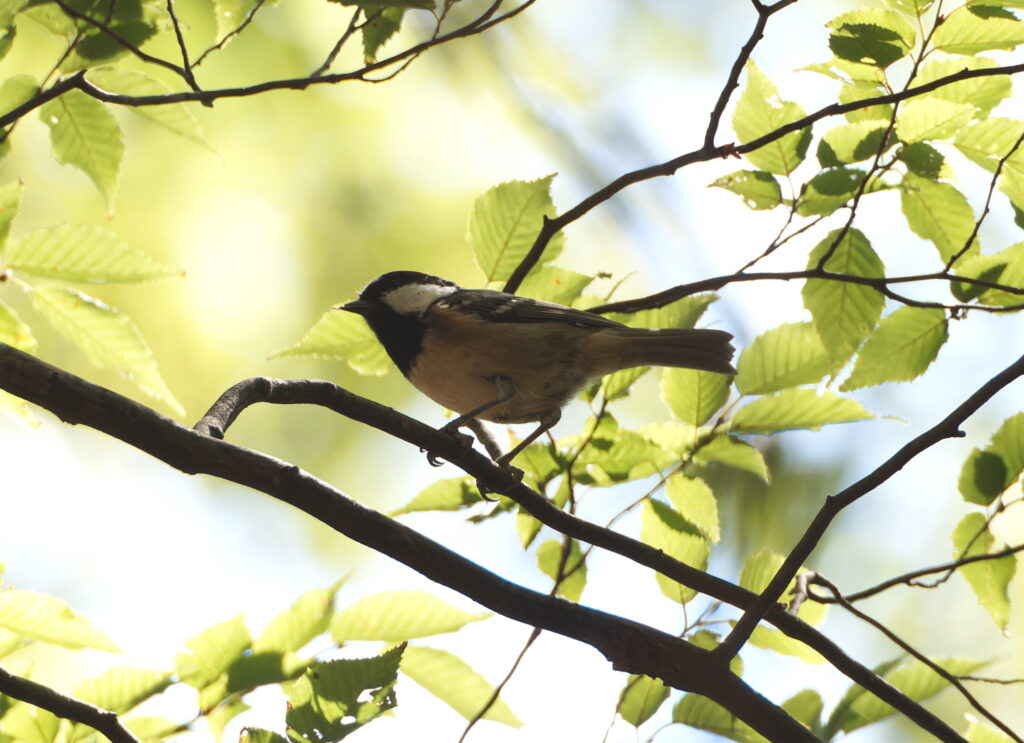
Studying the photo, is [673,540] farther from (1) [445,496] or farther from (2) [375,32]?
(2) [375,32]

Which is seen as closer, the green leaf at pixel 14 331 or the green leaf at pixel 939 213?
the green leaf at pixel 14 331

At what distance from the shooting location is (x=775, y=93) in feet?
9.04

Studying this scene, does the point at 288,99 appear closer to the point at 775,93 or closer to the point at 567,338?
the point at 567,338

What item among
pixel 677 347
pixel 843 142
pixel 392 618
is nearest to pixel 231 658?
pixel 392 618

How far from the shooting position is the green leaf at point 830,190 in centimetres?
269

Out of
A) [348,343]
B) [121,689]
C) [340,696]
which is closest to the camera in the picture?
[340,696]

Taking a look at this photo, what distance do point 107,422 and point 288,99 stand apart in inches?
240

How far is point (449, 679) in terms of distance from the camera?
2596 millimetres

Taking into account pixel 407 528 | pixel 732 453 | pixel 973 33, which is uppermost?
pixel 973 33

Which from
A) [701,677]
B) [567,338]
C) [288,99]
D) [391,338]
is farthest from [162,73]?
[701,677]

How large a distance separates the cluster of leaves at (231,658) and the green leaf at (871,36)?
71.3 inches

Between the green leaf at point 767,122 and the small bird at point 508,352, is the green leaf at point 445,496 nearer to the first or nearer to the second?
the small bird at point 508,352

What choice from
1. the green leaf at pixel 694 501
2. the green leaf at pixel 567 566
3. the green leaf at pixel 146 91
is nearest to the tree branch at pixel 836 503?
the green leaf at pixel 694 501

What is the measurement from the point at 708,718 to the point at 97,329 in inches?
80.4
